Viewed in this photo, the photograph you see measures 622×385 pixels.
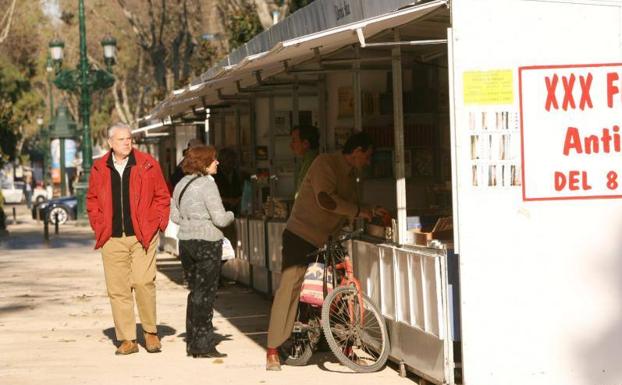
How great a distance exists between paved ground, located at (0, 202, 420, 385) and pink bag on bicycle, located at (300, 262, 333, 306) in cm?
51

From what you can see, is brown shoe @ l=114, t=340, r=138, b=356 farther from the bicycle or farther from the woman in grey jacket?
the bicycle

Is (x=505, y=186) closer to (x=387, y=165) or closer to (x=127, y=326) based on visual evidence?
(x=387, y=165)

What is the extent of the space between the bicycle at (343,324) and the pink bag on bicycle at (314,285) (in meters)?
0.03

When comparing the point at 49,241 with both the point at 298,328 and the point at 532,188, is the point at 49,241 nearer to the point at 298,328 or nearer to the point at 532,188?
the point at 298,328

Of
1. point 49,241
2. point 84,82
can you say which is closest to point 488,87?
point 49,241

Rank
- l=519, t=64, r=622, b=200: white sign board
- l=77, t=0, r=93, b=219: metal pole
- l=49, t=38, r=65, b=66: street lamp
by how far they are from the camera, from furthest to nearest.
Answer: l=49, t=38, r=65, b=66: street lamp
l=77, t=0, r=93, b=219: metal pole
l=519, t=64, r=622, b=200: white sign board

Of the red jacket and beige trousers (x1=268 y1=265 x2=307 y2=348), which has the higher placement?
the red jacket

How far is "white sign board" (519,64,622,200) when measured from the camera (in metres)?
9.00

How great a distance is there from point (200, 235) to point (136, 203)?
65 centimetres

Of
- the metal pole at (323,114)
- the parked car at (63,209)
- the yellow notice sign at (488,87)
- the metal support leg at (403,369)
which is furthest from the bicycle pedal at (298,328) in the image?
the parked car at (63,209)

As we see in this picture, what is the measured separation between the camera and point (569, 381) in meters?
9.02

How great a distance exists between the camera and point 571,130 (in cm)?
906

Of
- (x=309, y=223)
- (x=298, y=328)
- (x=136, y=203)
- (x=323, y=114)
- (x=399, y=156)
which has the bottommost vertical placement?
(x=298, y=328)

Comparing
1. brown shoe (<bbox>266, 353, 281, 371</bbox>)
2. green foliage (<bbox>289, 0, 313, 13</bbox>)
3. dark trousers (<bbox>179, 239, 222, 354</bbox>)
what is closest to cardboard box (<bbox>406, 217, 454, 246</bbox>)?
brown shoe (<bbox>266, 353, 281, 371</bbox>)
